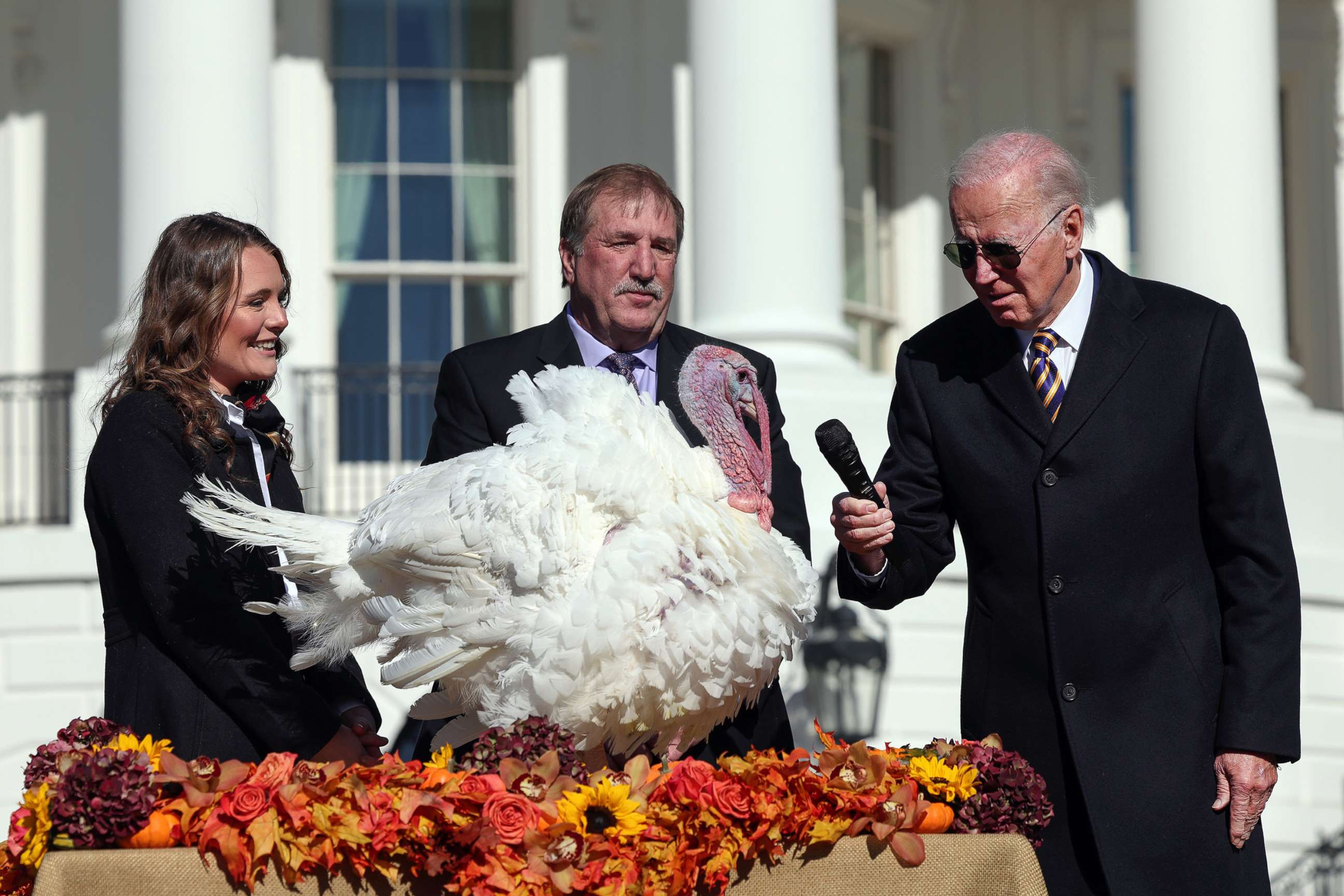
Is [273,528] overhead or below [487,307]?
below

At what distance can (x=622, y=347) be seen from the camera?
4527 mm

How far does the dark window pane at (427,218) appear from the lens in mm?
12922

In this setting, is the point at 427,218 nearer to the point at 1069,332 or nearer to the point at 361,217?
the point at 361,217

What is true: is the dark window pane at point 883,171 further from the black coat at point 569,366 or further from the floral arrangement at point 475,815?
the floral arrangement at point 475,815

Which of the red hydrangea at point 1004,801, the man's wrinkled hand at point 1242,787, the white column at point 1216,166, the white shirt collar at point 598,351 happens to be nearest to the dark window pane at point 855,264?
the white column at point 1216,166

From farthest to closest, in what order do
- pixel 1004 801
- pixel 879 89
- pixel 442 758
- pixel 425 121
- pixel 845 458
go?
pixel 879 89, pixel 425 121, pixel 845 458, pixel 1004 801, pixel 442 758

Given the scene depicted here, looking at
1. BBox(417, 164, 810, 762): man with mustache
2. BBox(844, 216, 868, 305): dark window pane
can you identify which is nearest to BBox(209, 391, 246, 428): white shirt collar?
BBox(417, 164, 810, 762): man with mustache

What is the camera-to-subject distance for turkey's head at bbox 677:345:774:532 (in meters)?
3.89

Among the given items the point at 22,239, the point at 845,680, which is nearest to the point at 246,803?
the point at 845,680

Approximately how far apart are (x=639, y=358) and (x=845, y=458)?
1109 millimetres

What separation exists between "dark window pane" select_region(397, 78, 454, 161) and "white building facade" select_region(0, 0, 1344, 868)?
0.9 inches

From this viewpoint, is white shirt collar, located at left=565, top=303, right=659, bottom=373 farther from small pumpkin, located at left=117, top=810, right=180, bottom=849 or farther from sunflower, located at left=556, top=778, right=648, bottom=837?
small pumpkin, located at left=117, top=810, right=180, bottom=849

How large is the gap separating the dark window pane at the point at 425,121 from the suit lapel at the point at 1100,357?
9404 mm

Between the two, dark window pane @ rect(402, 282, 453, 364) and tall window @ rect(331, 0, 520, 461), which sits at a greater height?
tall window @ rect(331, 0, 520, 461)
